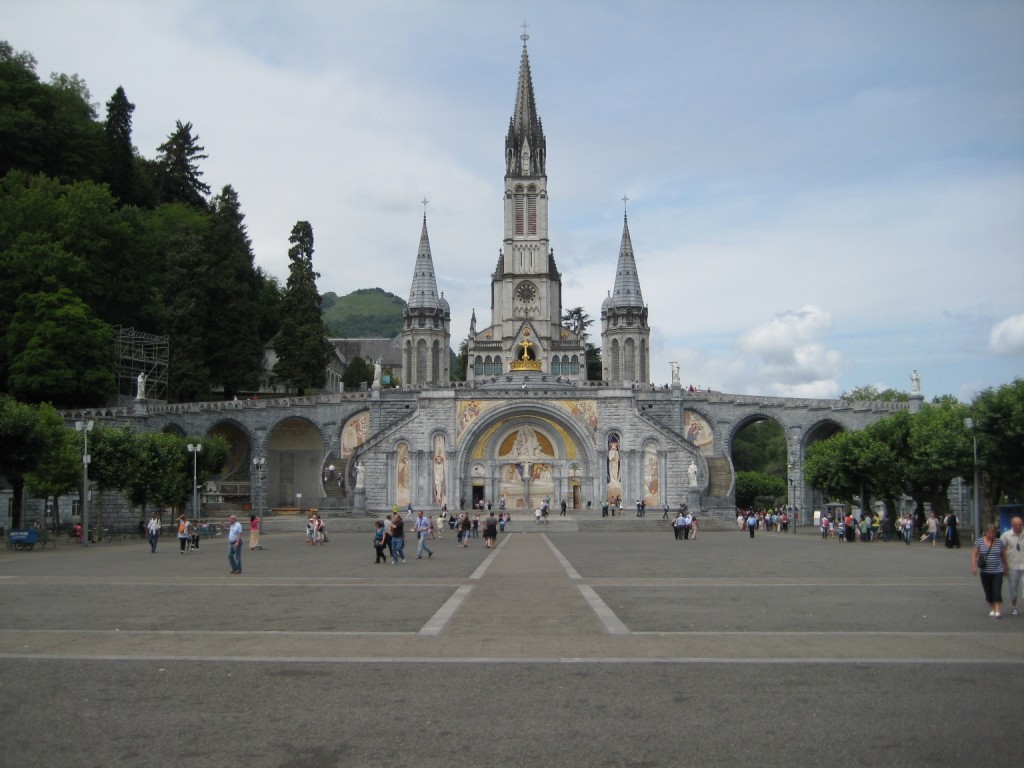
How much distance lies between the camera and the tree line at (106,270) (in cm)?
5372

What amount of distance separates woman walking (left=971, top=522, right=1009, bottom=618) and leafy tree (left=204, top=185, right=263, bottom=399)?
5697 centimetres

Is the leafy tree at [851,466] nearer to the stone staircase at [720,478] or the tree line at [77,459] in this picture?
the stone staircase at [720,478]

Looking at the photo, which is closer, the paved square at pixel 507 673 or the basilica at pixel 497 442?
the paved square at pixel 507 673

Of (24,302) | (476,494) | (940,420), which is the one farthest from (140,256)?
(940,420)

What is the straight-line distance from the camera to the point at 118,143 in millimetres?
68688

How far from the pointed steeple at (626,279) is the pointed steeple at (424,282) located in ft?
55.6

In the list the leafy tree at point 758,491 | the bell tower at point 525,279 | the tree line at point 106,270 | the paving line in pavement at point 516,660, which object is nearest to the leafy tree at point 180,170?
the tree line at point 106,270

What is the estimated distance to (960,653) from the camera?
11.2 metres

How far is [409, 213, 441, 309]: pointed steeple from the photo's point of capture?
93.1m

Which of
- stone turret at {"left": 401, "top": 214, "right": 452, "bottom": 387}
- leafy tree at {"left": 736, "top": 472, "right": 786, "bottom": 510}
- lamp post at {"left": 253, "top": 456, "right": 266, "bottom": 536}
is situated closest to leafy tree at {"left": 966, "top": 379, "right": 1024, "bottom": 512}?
lamp post at {"left": 253, "top": 456, "right": 266, "bottom": 536}

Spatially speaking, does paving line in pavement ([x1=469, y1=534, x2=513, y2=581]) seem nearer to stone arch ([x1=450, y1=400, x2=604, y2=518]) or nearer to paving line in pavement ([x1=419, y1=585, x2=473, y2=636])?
paving line in pavement ([x1=419, y1=585, x2=473, y2=636])

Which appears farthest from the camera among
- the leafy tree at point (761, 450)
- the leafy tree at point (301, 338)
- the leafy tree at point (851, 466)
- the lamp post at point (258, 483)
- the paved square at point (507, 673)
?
the leafy tree at point (761, 450)

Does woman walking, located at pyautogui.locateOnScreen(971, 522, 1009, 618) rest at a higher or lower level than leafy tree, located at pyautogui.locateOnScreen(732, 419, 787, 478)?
lower

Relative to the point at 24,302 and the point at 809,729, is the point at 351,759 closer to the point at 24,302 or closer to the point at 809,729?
the point at 809,729
